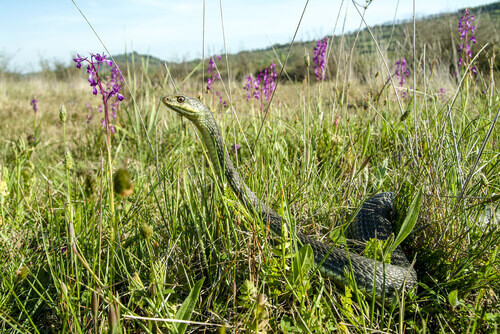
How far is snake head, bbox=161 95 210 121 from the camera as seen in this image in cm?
182

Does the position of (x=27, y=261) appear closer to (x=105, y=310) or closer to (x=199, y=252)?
(x=105, y=310)

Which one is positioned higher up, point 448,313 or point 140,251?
point 140,251

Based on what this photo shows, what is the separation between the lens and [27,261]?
170 cm

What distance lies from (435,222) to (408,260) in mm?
292

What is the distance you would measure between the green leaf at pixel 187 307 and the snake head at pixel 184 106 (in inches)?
36.6

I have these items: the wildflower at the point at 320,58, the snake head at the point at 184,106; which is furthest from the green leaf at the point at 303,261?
the wildflower at the point at 320,58

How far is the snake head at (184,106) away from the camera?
1819 millimetres

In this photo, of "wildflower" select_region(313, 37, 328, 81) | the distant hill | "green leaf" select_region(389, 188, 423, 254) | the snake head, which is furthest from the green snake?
"wildflower" select_region(313, 37, 328, 81)

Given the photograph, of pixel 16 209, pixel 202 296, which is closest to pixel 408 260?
pixel 202 296

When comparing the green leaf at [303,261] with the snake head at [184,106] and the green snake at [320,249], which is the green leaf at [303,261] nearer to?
the green snake at [320,249]

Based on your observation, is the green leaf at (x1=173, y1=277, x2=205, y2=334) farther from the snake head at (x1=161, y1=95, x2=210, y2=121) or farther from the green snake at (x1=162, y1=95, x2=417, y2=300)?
the snake head at (x1=161, y1=95, x2=210, y2=121)

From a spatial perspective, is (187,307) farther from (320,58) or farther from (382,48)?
(382,48)

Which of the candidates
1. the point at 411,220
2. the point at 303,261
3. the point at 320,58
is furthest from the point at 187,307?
the point at 320,58

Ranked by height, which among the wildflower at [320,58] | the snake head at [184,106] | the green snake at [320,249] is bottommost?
the green snake at [320,249]
